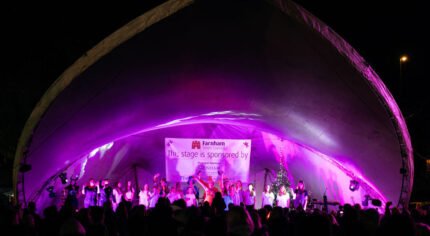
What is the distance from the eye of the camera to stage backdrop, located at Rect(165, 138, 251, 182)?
54.2 feet

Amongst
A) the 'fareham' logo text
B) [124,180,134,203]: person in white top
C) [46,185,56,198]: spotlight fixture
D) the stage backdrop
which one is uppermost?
the 'fareham' logo text

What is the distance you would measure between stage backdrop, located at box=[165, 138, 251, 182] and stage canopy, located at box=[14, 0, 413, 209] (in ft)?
7.48

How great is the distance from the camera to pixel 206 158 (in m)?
16.8

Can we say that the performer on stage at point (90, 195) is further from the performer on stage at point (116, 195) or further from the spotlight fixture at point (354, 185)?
the spotlight fixture at point (354, 185)

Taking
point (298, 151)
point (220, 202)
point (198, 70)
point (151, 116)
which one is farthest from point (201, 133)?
point (220, 202)

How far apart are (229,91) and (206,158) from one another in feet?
18.2

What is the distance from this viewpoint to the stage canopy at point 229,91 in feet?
26.3

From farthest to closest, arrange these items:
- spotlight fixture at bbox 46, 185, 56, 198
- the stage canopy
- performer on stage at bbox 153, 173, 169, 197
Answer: performer on stage at bbox 153, 173, 169, 197 < spotlight fixture at bbox 46, 185, 56, 198 < the stage canopy

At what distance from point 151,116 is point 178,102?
1288mm

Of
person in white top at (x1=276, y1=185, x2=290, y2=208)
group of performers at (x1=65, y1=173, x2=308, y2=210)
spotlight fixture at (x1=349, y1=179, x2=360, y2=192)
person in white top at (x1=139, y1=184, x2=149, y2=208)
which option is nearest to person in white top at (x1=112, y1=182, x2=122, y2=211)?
group of performers at (x1=65, y1=173, x2=308, y2=210)

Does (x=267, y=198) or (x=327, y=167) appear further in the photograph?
(x=267, y=198)

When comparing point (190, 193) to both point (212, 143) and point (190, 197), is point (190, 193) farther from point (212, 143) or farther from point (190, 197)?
point (212, 143)

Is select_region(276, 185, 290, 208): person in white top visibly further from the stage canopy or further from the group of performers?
the stage canopy

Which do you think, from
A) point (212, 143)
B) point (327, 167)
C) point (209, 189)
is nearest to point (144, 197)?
point (209, 189)
